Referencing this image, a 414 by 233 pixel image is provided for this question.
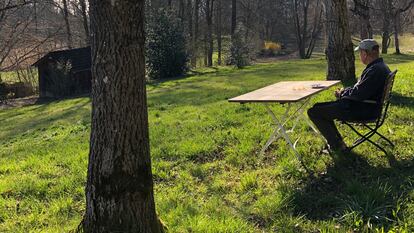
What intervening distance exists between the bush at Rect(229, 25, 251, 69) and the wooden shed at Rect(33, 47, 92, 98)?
388 inches

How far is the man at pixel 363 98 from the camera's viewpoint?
15.9ft

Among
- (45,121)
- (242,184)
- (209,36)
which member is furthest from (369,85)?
Answer: (209,36)

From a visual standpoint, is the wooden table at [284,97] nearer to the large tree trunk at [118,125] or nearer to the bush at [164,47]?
the large tree trunk at [118,125]

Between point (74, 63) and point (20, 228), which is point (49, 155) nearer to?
point (20, 228)

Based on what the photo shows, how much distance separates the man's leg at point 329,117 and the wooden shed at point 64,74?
2434 cm

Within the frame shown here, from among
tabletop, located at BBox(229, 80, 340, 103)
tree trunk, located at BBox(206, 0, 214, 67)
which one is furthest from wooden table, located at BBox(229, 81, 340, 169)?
tree trunk, located at BBox(206, 0, 214, 67)

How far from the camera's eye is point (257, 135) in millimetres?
6945

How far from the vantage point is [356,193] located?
4.18m

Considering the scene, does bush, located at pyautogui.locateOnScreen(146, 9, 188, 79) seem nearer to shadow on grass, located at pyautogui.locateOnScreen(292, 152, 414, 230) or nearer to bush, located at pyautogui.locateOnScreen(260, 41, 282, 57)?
shadow on grass, located at pyautogui.locateOnScreen(292, 152, 414, 230)

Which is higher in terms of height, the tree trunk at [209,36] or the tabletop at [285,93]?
the tree trunk at [209,36]

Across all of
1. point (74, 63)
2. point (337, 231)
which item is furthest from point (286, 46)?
point (337, 231)

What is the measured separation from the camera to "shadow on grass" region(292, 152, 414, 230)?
12.3 feet

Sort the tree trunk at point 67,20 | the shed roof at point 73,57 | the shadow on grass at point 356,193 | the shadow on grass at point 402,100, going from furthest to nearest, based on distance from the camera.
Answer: the tree trunk at point 67,20, the shed roof at point 73,57, the shadow on grass at point 402,100, the shadow on grass at point 356,193

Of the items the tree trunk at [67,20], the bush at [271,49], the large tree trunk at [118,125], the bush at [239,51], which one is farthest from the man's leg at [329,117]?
the bush at [271,49]
